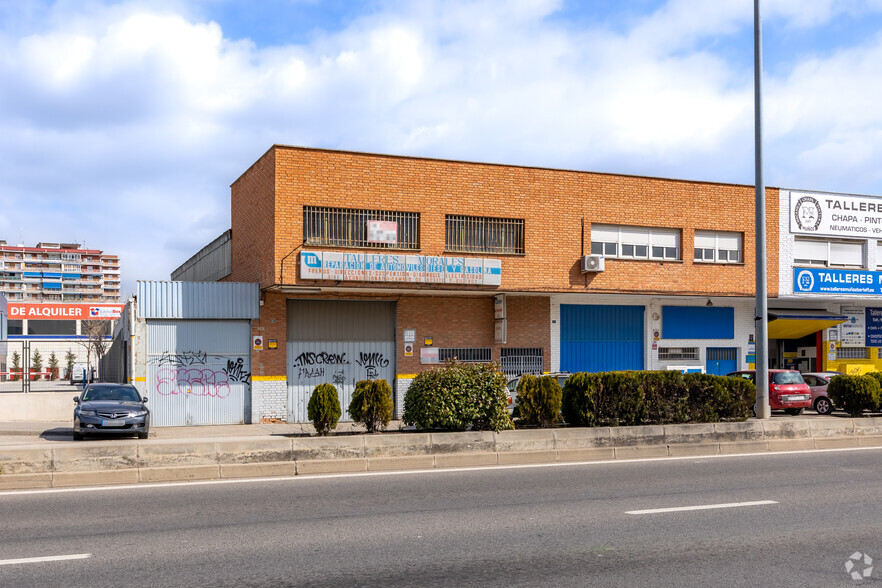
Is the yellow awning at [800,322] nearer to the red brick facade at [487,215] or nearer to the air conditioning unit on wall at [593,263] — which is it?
the red brick facade at [487,215]

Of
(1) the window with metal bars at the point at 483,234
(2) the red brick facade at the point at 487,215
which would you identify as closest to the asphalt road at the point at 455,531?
(2) the red brick facade at the point at 487,215

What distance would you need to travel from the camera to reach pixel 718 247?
26.9 metres

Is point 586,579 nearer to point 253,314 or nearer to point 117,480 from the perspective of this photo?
point 117,480

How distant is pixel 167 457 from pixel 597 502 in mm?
6446

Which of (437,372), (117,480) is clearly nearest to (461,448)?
(437,372)

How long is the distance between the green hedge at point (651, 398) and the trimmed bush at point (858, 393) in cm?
381

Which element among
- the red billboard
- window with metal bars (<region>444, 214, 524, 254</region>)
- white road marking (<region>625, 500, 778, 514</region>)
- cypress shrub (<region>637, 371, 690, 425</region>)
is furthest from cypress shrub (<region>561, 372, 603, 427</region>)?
the red billboard

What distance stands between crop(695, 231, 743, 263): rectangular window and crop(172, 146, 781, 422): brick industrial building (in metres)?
0.06

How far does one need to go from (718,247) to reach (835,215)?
209 inches

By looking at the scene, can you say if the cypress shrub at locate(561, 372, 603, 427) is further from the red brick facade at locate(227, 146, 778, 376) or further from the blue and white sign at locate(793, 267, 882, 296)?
the blue and white sign at locate(793, 267, 882, 296)

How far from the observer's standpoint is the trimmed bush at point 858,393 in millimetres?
19062

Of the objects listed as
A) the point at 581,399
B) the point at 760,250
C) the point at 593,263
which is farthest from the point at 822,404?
the point at 581,399

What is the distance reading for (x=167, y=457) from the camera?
1211 cm

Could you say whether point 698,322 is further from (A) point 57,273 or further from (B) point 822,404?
(A) point 57,273
